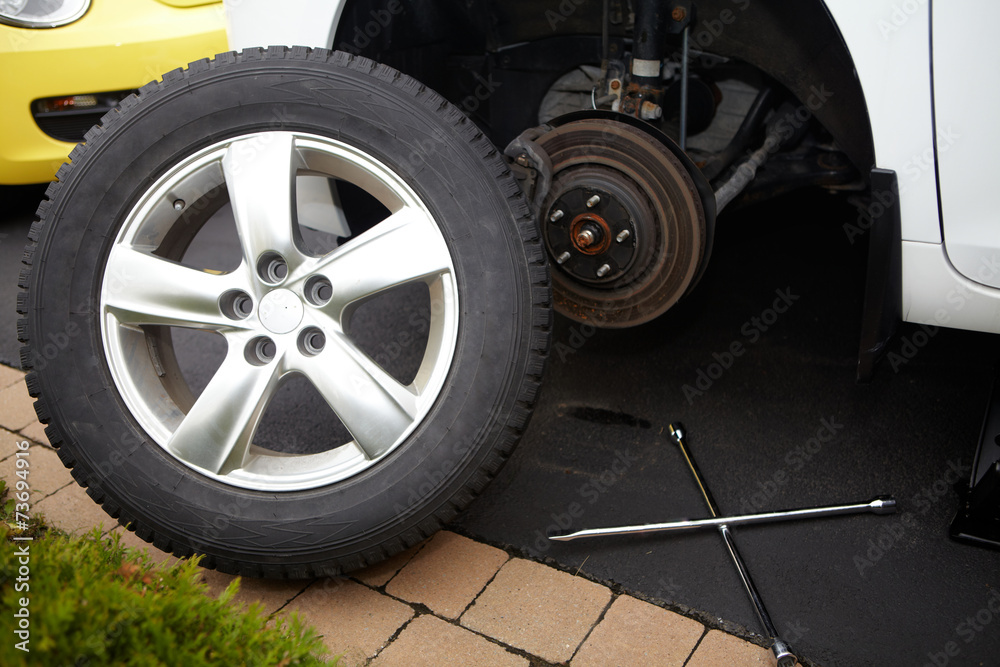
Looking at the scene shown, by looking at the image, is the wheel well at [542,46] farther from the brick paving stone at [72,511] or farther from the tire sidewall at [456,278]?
the brick paving stone at [72,511]

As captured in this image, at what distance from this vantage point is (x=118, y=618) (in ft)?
3.42

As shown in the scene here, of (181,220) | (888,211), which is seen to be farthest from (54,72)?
(888,211)

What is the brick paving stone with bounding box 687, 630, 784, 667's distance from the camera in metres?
1.44

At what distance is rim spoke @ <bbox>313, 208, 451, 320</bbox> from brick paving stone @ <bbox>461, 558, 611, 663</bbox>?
2.33 feet

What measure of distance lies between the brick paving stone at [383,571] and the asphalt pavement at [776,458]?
0.18m

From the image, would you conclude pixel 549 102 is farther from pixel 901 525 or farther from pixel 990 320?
pixel 901 525

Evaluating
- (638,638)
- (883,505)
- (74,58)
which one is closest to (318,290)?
(638,638)

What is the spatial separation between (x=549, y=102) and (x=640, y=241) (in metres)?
0.71

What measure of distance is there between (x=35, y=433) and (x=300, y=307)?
3.86 feet

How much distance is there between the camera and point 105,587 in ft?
3.63

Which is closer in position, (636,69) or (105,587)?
(105,587)

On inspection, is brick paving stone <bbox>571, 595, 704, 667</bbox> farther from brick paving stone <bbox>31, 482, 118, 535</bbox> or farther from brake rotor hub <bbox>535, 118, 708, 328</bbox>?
brick paving stone <bbox>31, 482, 118, 535</bbox>

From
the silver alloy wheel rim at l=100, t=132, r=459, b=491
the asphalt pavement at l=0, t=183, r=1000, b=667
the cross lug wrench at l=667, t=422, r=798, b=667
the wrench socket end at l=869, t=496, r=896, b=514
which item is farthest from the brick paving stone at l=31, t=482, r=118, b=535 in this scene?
the wrench socket end at l=869, t=496, r=896, b=514

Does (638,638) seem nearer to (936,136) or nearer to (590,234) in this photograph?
(590,234)
